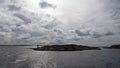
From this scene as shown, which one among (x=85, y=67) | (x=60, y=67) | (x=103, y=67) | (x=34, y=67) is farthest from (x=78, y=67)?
(x=34, y=67)

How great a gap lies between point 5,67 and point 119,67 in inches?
1532

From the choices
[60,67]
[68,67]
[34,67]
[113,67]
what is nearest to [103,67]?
[113,67]

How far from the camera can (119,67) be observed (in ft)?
139

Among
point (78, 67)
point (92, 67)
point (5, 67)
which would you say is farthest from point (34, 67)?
point (92, 67)

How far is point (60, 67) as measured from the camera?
41.7 m

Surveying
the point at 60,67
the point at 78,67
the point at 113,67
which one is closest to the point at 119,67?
the point at 113,67

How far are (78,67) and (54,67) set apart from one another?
8187 millimetres

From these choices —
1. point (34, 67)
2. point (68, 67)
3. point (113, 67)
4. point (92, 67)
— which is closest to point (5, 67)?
point (34, 67)

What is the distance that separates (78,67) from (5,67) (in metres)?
24.9

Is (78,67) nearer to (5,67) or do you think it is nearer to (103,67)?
(103,67)

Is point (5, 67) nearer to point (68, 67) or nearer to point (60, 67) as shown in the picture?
point (60, 67)

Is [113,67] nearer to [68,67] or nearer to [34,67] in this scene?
[68,67]

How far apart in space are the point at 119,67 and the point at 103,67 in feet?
17.5

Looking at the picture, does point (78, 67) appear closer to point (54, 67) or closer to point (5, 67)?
point (54, 67)
